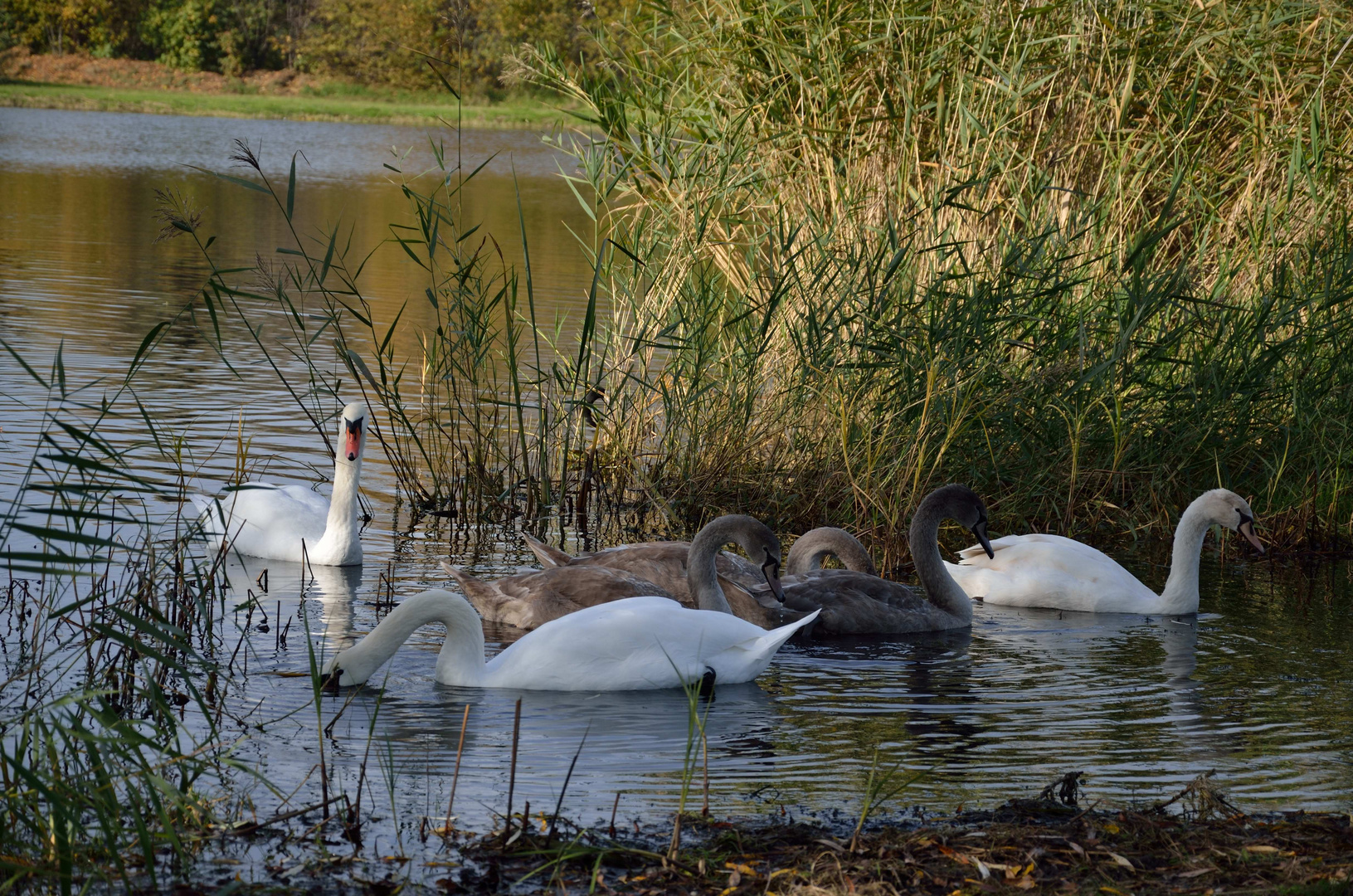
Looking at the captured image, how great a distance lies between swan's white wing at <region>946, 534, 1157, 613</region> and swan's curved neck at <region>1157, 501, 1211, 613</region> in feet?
0.28

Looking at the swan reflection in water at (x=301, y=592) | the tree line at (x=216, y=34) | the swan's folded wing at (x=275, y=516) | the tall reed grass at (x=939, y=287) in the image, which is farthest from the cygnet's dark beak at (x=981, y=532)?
the tree line at (x=216, y=34)

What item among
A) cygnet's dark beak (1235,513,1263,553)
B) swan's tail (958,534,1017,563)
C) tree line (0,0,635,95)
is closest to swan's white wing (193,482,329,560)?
swan's tail (958,534,1017,563)

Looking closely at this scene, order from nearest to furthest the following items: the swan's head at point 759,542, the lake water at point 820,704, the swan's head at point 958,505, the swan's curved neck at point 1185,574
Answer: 1. the lake water at point 820,704
2. the swan's head at point 759,542
3. the swan's head at point 958,505
4. the swan's curved neck at point 1185,574

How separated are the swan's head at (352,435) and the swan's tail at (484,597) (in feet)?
3.76

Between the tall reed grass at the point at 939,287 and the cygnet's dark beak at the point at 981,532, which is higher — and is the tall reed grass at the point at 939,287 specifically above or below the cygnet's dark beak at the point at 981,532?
above

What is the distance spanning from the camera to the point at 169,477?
8969 millimetres

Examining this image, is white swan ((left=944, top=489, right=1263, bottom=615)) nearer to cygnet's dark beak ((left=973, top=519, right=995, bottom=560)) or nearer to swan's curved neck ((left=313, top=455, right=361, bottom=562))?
cygnet's dark beak ((left=973, top=519, right=995, bottom=560))

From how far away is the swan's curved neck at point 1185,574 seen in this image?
7523 mm

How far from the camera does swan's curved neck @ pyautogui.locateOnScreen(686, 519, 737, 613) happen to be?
6605 mm

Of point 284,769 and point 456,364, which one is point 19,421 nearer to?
point 456,364

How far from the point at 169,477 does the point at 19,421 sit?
4.86 ft

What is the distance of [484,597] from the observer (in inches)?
272

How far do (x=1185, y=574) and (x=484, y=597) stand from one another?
10.9 ft

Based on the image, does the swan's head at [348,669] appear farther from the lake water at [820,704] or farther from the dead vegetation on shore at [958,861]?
the dead vegetation on shore at [958,861]
